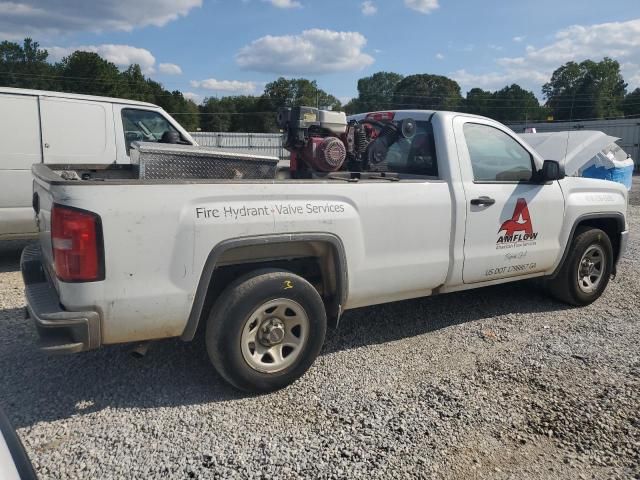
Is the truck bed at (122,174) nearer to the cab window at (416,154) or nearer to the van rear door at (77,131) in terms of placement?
the cab window at (416,154)

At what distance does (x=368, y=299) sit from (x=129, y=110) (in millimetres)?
5010

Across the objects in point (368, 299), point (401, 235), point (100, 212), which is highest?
point (100, 212)

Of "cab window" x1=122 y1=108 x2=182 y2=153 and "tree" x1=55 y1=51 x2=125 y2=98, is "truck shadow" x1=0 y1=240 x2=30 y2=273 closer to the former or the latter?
"cab window" x1=122 y1=108 x2=182 y2=153

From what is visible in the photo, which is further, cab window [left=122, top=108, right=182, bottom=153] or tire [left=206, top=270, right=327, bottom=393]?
cab window [left=122, top=108, right=182, bottom=153]

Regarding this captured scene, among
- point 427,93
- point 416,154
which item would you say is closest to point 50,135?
point 416,154

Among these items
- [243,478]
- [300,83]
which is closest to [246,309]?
[243,478]

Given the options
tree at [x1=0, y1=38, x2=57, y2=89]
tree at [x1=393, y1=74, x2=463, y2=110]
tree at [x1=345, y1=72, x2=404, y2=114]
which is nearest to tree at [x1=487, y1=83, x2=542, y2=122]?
tree at [x1=393, y1=74, x2=463, y2=110]

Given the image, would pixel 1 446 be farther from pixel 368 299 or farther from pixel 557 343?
pixel 557 343

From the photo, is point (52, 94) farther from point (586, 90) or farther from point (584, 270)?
point (586, 90)

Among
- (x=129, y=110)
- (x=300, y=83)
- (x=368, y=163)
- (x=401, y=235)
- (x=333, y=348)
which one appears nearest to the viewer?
(x=401, y=235)

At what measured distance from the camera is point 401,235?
3797 millimetres

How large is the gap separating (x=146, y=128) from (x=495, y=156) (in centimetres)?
491

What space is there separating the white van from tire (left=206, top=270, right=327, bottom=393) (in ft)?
13.8

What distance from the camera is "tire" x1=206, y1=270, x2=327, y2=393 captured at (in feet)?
10.4
